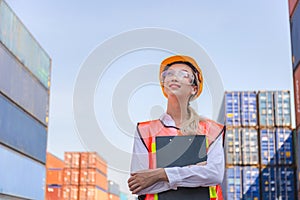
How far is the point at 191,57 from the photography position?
2.21m

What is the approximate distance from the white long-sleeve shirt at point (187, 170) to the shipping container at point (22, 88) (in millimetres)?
26689

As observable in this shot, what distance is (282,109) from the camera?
3462 centimetres

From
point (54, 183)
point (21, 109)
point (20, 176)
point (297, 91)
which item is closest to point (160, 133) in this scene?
point (297, 91)

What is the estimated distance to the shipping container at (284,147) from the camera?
34.3 metres

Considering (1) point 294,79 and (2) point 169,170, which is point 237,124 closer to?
(1) point 294,79

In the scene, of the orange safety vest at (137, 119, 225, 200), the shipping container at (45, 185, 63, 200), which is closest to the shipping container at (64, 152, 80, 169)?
the shipping container at (45, 185, 63, 200)

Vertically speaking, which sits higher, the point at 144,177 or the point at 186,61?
the point at 186,61

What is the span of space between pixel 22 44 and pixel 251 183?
16.6 meters

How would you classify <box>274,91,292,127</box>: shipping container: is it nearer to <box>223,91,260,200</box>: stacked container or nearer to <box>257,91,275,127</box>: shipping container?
<box>257,91,275,127</box>: shipping container

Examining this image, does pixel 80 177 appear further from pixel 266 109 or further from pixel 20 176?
pixel 266 109

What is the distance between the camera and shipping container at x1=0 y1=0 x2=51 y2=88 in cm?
2891

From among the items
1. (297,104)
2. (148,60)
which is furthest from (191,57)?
(297,104)

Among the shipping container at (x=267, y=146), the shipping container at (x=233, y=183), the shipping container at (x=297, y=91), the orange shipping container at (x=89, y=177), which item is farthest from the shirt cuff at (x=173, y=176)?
the orange shipping container at (x=89, y=177)

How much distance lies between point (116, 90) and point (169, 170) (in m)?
0.43
